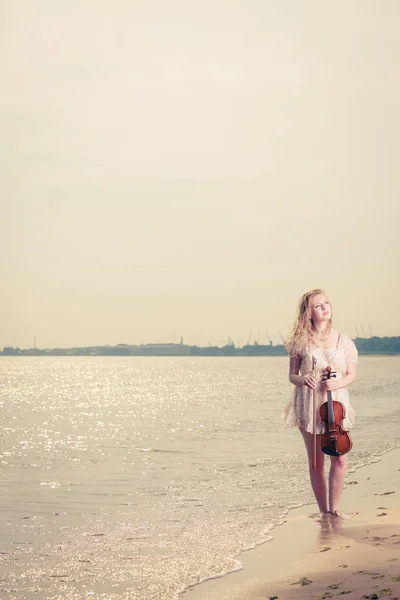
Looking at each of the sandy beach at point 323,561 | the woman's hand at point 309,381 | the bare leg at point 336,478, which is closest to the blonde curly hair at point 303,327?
the woman's hand at point 309,381

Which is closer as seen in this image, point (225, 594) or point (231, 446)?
point (225, 594)

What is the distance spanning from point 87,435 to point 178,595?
21.6 m

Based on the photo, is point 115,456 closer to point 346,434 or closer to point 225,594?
point 346,434

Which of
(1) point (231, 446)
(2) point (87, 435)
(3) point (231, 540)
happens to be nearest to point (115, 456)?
(1) point (231, 446)

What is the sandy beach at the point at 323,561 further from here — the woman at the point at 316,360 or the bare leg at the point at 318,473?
the woman at the point at 316,360

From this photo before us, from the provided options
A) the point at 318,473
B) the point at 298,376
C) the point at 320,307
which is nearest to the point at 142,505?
the point at 318,473

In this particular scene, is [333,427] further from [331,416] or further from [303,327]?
[303,327]

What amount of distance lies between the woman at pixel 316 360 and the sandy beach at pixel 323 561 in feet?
2.45

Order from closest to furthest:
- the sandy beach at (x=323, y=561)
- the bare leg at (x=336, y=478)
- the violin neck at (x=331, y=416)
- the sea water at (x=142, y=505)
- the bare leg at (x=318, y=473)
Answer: the sandy beach at (x=323, y=561)
the sea water at (x=142, y=505)
the violin neck at (x=331, y=416)
the bare leg at (x=318, y=473)
the bare leg at (x=336, y=478)

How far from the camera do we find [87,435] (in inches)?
1075

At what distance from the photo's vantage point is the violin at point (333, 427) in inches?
312

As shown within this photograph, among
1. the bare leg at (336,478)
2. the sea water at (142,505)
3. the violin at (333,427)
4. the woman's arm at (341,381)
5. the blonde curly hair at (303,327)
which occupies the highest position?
the blonde curly hair at (303,327)

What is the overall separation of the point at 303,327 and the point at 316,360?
0.33 metres

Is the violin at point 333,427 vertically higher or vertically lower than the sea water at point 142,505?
higher
